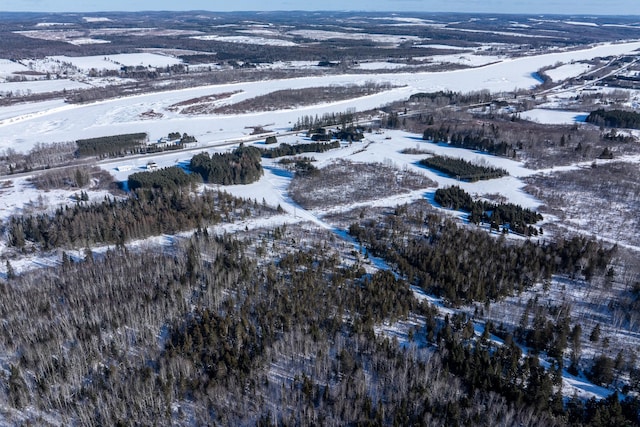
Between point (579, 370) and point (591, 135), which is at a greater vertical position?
point (591, 135)

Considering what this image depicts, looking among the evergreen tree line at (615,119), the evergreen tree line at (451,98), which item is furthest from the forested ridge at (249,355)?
the evergreen tree line at (451,98)

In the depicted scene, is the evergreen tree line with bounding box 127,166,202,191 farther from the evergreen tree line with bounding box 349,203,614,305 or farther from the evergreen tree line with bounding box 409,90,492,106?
the evergreen tree line with bounding box 409,90,492,106

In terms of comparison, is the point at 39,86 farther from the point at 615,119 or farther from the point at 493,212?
the point at 615,119

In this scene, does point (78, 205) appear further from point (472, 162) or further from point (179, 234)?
point (472, 162)

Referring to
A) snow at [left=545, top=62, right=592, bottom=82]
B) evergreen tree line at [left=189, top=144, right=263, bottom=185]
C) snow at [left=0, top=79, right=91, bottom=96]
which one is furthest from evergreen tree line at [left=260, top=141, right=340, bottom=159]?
snow at [left=545, top=62, right=592, bottom=82]

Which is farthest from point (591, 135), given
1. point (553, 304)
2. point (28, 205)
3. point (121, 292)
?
point (28, 205)
